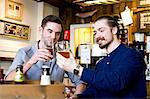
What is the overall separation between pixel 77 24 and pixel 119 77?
4917 millimetres

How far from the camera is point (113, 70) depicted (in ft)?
5.86

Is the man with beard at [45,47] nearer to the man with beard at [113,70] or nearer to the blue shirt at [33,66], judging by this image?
the blue shirt at [33,66]

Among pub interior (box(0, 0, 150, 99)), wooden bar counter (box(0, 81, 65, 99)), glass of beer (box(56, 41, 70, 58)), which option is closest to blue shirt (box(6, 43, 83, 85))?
glass of beer (box(56, 41, 70, 58))

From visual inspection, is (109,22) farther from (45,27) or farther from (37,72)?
(37,72)

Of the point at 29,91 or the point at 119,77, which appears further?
the point at 119,77

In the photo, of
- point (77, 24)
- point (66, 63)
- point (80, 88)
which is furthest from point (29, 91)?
point (77, 24)

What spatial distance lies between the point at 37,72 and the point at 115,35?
0.66 meters

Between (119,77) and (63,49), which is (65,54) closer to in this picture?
(63,49)

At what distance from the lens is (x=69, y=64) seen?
68.3 inches

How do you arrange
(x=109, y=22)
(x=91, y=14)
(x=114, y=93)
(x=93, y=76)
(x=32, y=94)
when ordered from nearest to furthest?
(x=32, y=94)
(x=93, y=76)
(x=114, y=93)
(x=109, y=22)
(x=91, y=14)

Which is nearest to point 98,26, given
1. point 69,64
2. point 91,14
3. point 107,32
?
point 107,32

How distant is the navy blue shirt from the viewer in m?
1.71

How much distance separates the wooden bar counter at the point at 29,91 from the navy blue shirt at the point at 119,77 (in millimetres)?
419

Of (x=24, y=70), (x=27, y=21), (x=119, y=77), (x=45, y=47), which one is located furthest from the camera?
(x=27, y=21)
